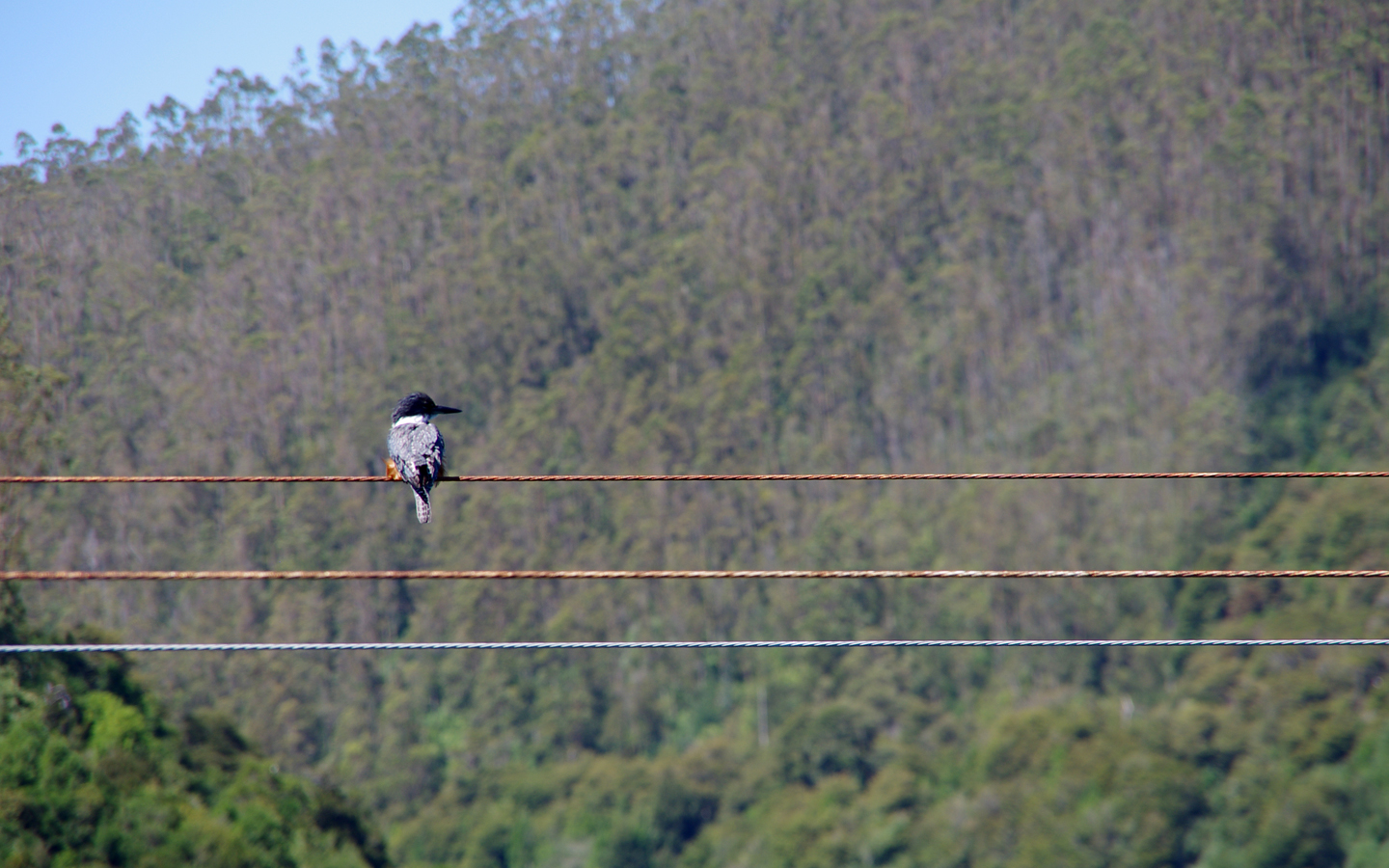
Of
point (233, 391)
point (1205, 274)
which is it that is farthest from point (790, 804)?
point (233, 391)

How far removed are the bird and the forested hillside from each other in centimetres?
5804

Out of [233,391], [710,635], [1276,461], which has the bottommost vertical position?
[710,635]

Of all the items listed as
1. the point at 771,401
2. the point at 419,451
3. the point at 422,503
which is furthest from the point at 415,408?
the point at 771,401

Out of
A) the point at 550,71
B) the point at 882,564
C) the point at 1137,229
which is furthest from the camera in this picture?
the point at 550,71

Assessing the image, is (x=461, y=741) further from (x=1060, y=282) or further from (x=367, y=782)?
(x=1060, y=282)

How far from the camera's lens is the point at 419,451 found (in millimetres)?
11297

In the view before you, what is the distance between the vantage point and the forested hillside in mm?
80625

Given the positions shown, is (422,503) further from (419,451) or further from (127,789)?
(127,789)

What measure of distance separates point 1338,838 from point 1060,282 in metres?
47.6

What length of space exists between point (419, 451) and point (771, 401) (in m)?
95.9

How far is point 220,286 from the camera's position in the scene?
360 ft

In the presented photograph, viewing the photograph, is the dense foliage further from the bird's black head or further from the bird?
the bird

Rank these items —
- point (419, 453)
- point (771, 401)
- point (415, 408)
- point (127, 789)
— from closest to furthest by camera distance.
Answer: point (419, 453), point (415, 408), point (127, 789), point (771, 401)

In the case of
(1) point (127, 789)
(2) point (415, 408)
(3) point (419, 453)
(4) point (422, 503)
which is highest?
(2) point (415, 408)
